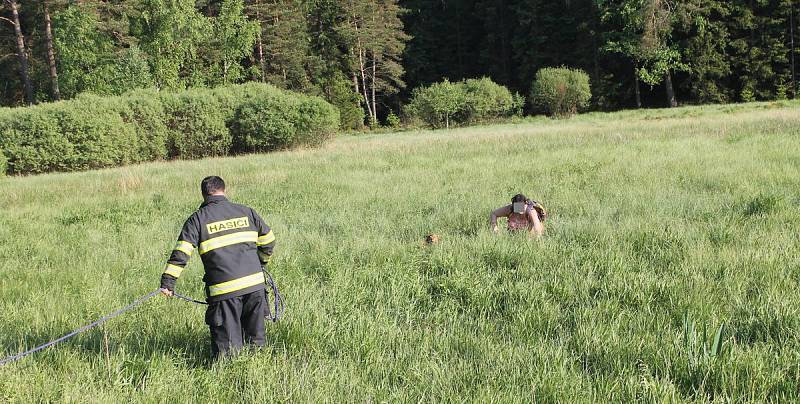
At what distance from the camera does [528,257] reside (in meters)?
5.42

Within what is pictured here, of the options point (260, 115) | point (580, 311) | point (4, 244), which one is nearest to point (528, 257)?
point (580, 311)

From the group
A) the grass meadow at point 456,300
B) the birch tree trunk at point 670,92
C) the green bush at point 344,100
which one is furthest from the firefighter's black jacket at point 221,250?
the birch tree trunk at point 670,92

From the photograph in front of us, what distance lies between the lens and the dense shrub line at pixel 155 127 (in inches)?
808

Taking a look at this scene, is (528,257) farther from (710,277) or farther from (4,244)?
(4,244)

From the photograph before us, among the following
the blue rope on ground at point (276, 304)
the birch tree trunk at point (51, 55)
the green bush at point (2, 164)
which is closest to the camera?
the blue rope on ground at point (276, 304)

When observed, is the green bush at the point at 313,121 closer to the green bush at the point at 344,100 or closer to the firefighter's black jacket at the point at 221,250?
the green bush at the point at 344,100

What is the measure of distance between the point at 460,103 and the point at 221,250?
117 feet

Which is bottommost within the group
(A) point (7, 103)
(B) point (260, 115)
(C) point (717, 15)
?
(B) point (260, 115)

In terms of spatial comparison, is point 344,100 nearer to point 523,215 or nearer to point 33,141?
point 33,141

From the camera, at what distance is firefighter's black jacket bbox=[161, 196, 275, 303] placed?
3.35 meters

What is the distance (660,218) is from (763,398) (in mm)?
4477

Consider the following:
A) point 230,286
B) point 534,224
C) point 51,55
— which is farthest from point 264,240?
point 51,55

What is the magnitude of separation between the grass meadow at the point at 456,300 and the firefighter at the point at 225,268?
21cm

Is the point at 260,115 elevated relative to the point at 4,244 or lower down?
elevated
